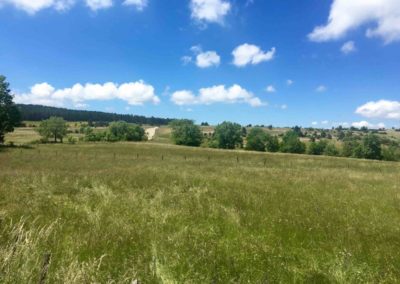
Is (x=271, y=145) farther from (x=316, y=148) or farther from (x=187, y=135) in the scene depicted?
(x=187, y=135)

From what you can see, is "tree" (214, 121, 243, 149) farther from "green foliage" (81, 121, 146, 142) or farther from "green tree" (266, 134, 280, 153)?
"green foliage" (81, 121, 146, 142)

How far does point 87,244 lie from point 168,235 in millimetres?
1772

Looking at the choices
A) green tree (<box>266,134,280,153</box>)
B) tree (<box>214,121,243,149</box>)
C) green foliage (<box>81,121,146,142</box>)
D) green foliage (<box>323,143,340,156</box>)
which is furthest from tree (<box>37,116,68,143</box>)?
green foliage (<box>323,143,340,156</box>)

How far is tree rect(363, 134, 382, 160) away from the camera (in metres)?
103

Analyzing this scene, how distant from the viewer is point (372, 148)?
103 m

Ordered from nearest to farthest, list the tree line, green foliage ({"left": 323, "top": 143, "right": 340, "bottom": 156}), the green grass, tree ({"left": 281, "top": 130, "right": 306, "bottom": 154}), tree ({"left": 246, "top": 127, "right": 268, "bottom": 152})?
the green grass
green foliage ({"left": 323, "top": 143, "right": 340, "bottom": 156})
the tree line
tree ({"left": 281, "top": 130, "right": 306, "bottom": 154})
tree ({"left": 246, "top": 127, "right": 268, "bottom": 152})

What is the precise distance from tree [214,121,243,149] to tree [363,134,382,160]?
42.7m

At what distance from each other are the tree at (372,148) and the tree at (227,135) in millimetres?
42682

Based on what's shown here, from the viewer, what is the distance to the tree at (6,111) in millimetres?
58062

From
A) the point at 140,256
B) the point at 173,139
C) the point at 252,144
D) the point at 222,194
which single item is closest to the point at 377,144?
the point at 252,144

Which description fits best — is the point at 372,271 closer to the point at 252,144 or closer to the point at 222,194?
the point at 222,194

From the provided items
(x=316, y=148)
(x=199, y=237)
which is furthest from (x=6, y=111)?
(x=316, y=148)

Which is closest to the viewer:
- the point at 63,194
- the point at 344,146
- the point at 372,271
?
the point at 372,271

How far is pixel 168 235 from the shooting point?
726cm
